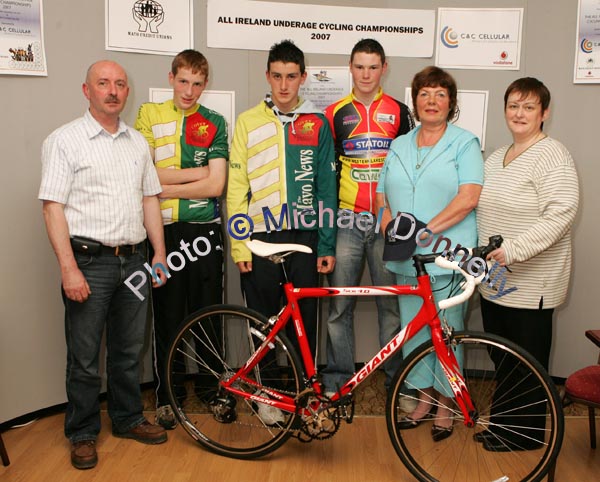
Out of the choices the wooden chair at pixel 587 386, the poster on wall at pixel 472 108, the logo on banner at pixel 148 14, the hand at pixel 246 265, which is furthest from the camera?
the poster on wall at pixel 472 108

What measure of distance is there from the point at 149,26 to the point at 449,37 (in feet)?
5.17

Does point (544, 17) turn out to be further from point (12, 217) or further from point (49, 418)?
point (49, 418)

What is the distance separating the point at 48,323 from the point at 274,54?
1.72 metres

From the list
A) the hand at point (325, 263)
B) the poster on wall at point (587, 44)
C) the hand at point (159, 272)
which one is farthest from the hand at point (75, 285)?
the poster on wall at point (587, 44)

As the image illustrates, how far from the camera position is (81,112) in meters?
3.08

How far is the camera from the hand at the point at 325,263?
2.94 m

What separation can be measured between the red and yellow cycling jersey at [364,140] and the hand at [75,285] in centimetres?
126

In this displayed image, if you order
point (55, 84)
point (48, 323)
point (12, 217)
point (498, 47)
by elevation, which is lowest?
point (48, 323)

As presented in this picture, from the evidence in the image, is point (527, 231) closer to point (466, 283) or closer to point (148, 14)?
point (466, 283)

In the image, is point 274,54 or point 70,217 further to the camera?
point 274,54

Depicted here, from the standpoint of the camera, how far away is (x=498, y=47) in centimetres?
331

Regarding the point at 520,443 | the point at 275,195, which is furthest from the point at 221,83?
the point at 520,443

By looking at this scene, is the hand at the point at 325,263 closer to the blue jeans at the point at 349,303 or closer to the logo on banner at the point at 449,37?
the blue jeans at the point at 349,303

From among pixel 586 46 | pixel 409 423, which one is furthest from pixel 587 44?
pixel 409 423
